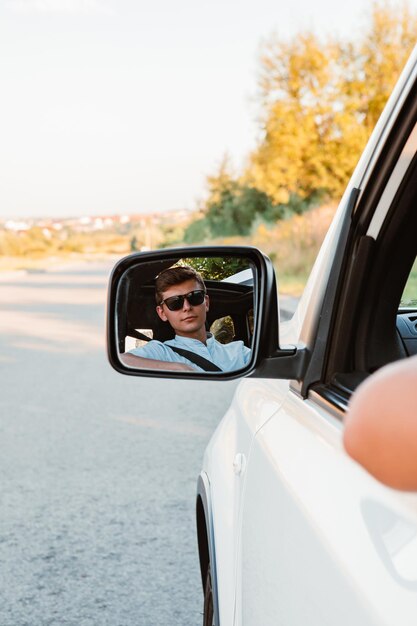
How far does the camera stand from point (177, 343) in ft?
6.61

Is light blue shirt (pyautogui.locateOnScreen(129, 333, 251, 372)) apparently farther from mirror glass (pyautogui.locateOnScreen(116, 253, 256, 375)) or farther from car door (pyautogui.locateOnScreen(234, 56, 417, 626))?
car door (pyautogui.locateOnScreen(234, 56, 417, 626))

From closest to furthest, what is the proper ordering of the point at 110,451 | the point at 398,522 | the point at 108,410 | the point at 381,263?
the point at 398,522, the point at 381,263, the point at 110,451, the point at 108,410

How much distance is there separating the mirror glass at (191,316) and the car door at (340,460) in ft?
0.48

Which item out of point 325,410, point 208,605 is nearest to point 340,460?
A: point 325,410

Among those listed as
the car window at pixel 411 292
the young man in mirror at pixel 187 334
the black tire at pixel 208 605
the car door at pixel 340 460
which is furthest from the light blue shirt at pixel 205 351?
the black tire at pixel 208 605

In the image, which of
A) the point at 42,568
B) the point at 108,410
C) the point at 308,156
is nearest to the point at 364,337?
the point at 42,568

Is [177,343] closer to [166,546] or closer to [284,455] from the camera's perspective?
[284,455]

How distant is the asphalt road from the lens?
4.11m

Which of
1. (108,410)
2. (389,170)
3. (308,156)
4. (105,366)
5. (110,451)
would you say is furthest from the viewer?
(308,156)

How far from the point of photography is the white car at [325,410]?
49.4 inches

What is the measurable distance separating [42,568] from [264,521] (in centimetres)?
282

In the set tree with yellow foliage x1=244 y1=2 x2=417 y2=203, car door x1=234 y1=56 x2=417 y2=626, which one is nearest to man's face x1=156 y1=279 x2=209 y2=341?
car door x1=234 y1=56 x2=417 y2=626

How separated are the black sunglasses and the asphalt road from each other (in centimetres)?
224

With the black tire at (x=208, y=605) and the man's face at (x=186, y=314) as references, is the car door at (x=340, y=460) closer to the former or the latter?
the man's face at (x=186, y=314)
